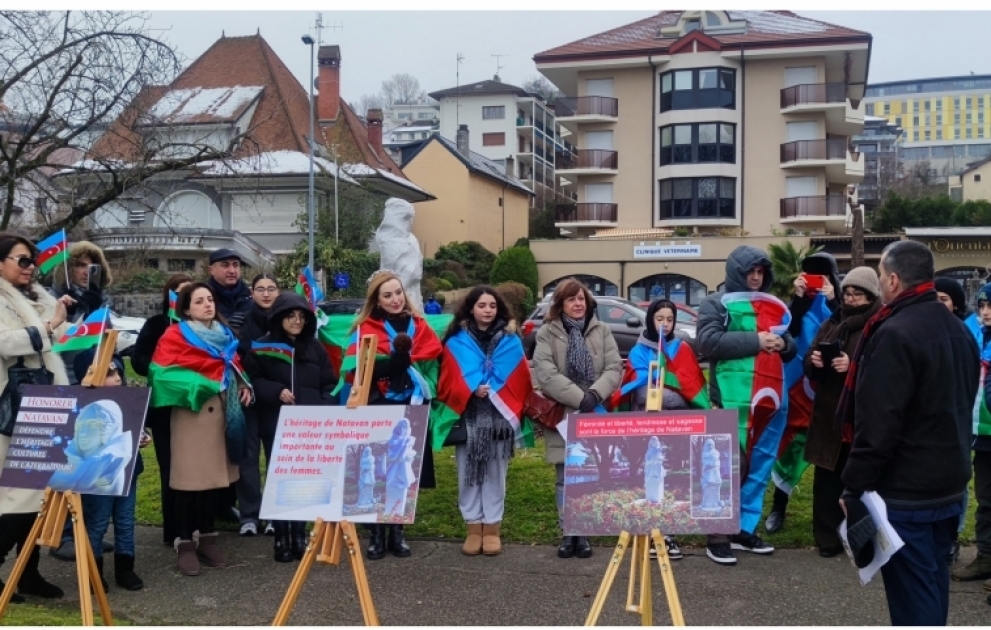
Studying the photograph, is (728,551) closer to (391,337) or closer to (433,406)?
(433,406)

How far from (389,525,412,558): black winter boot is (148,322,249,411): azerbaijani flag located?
162 centimetres

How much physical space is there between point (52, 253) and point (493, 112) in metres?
71.3

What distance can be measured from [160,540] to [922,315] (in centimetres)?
569

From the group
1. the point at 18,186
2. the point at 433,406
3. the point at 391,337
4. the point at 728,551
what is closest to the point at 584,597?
the point at 728,551

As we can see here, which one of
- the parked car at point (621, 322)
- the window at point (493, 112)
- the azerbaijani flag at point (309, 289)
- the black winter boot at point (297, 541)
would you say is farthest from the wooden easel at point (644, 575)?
the window at point (493, 112)

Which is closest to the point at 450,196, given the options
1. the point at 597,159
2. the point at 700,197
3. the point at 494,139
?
the point at 597,159

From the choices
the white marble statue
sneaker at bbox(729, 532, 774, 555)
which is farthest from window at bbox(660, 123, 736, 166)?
sneaker at bbox(729, 532, 774, 555)

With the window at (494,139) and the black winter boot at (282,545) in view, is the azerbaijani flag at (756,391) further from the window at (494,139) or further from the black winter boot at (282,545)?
the window at (494,139)

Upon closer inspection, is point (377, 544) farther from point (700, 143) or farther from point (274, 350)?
point (700, 143)

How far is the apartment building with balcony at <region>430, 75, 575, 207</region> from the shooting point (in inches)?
2938

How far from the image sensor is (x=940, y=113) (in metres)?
140

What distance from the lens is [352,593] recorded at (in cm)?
566

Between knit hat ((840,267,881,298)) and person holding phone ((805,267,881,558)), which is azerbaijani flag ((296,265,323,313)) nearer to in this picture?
person holding phone ((805,267,881,558))

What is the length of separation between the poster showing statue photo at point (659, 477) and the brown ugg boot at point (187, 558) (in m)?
3.00
